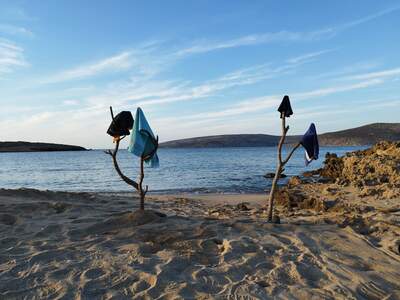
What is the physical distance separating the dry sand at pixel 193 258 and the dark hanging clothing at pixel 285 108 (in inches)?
93.5

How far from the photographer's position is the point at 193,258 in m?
5.48

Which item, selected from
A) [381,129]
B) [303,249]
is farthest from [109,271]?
[381,129]

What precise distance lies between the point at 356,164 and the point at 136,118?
1507cm

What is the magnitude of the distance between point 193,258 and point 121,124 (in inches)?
141

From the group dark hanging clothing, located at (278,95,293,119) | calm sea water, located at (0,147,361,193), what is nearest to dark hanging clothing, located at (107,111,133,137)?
dark hanging clothing, located at (278,95,293,119)

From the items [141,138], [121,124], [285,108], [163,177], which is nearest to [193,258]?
[141,138]

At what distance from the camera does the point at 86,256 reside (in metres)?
5.55

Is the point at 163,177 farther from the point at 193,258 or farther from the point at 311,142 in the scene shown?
the point at 193,258

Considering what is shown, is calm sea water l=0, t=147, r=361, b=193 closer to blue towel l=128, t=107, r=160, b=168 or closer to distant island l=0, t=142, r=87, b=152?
blue towel l=128, t=107, r=160, b=168

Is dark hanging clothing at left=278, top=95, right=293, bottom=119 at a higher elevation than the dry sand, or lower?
higher

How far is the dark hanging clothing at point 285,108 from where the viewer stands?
301 inches

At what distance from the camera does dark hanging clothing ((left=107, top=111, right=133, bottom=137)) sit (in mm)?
7781

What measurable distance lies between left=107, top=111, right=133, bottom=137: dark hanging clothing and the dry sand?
71.8 inches

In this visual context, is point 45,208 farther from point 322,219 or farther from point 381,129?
point 381,129
